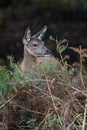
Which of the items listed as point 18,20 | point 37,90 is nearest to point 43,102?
point 37,90

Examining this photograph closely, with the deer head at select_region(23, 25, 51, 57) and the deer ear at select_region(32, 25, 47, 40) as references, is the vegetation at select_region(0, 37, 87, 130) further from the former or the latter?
the deer head at select_region(23, 25, 51, 57)

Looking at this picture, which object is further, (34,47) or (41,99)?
(34,47)

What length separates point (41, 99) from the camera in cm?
495

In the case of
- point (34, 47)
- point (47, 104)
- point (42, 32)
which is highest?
point (42, 32)

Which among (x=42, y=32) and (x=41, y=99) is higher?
(x=42, y=32)

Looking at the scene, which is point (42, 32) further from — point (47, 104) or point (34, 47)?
point (47, 104)

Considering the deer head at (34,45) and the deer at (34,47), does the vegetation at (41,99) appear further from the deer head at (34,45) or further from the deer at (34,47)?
the deer head at (34,45)

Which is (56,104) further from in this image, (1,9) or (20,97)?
(1,9)

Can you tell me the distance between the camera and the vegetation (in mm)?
4793

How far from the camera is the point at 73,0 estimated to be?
795 inches

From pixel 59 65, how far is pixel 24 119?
61 centimetres

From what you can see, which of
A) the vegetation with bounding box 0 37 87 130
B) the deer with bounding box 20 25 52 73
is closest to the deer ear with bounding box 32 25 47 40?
the deer with bounding box 20 25 52 73

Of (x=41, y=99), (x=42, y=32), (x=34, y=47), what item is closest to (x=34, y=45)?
(x=34, y=47)

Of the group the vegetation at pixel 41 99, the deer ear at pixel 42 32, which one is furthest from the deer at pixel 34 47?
the vegetation at pixel 41 99
